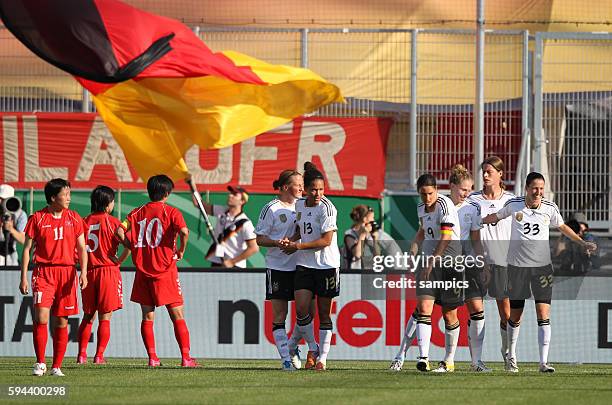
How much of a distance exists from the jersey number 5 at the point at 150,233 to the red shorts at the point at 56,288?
1.54 metres

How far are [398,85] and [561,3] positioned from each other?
4.45m

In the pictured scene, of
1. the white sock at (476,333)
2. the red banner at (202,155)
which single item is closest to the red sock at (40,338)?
the white sock at (476,333)

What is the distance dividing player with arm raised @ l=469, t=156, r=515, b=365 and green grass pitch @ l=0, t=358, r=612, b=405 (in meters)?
0.94

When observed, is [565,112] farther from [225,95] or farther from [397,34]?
[225,95]

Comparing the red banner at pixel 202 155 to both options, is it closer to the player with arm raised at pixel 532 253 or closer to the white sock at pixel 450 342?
the player with arm raised at pixel 532 253

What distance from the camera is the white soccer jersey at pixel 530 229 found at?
15.2 meters

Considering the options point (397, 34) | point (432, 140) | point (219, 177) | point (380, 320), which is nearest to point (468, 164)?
point (432, 140)

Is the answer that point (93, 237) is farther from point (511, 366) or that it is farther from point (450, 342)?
point (511, 366)

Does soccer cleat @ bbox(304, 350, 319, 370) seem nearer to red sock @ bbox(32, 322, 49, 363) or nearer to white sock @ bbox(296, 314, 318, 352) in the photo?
white sock @ bbox(296, 314, 318, 352)

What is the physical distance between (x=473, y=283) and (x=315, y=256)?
1.77 meters

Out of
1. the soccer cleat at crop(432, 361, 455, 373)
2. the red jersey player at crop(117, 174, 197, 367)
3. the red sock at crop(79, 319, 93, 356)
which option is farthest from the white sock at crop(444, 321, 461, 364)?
the red sock at crop(79, 319, 93, 356)

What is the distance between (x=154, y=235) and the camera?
51.7 ft

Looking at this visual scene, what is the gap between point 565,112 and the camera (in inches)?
927

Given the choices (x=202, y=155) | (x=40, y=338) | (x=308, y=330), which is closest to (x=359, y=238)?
(x=202, y=155)
